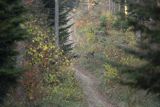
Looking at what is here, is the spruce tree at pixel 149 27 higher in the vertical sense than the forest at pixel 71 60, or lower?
higher

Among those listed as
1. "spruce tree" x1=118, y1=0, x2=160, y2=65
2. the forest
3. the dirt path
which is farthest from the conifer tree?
the dirt path

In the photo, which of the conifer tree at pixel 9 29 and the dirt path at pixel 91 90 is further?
the dirt path at pixel 91 90

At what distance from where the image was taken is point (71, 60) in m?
28.3

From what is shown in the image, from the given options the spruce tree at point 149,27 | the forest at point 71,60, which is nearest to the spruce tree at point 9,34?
the forest at point 71,60

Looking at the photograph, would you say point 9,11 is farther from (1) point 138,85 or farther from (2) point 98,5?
(2) point 98,5

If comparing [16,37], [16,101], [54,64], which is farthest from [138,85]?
[54,64]

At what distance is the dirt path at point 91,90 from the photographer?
28.4 metres

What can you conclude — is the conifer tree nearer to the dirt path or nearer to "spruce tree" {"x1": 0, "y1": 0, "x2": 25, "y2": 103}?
"spruce tree" {"x1": 0, "y1": 0, "x2": 25, "y2": 103}

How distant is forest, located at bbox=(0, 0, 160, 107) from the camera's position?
6.41 metres

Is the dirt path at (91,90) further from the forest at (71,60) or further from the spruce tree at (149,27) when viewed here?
the spruce tree at (149,27)

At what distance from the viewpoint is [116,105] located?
92.5ft

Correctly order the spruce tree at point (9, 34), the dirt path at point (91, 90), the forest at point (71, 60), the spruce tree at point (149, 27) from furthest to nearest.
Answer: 1. the dirt path at point (91, 90)
2. the spruce tree at point (9, 34)
3. the forest at point (71, 60)
4. the spruce tree at point (149, 27)

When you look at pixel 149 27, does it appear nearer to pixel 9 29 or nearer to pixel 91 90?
pixel 9 29

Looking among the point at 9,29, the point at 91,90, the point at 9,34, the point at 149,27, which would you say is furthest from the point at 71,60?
the point at 149,27
